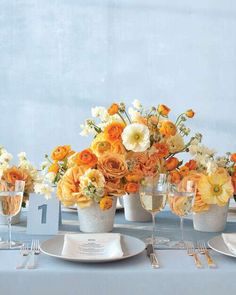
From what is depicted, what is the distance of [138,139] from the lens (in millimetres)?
1473

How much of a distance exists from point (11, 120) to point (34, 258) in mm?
3293

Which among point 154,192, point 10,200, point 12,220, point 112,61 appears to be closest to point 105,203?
point 154,192

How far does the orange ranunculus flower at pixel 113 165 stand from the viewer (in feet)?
4.75

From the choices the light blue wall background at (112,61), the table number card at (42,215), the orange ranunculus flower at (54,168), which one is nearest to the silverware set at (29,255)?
the table number card at (42,215)

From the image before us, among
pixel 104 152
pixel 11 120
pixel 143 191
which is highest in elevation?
pixel 11 120

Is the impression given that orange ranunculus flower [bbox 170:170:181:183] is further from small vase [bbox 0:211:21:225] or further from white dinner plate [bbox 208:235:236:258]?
→ small vase [bbox 0:211:21:225]

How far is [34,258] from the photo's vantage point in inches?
47.9

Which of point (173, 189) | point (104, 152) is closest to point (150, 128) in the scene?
point (104, 152)

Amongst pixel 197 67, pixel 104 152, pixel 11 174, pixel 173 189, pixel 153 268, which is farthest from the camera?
pixel 197 67

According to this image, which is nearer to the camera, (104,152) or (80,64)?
(104,152)

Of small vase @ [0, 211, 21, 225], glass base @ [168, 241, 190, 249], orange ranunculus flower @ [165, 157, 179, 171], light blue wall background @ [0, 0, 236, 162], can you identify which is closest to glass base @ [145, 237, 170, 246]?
glass base @ [168, 241, 190, 249]

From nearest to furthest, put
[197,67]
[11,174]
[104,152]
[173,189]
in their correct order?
[173,189]
[104,152]
[11,174]
[197,67]

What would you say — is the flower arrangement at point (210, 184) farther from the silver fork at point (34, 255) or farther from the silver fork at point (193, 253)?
the silver fork at point (34, 255)

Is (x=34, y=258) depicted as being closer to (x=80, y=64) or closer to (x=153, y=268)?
(x=153, y=268)
